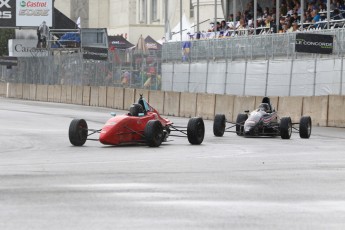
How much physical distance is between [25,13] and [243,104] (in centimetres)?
4172

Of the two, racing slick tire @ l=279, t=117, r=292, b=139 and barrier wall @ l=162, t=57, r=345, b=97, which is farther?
barrier wall @ l=162, t=57, r=345, b=97

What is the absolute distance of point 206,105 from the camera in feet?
133

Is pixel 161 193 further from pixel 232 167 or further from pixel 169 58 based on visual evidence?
pixel 169 58

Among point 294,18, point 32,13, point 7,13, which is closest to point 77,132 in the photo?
point 294,18

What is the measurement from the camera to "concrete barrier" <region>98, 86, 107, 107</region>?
5272 cm

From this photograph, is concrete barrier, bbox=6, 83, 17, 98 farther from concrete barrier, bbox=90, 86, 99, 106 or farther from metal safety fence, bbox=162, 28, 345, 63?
metal safety fence, bbox=162, 28, 345, 63

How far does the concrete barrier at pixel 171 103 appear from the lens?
4315 centimetres

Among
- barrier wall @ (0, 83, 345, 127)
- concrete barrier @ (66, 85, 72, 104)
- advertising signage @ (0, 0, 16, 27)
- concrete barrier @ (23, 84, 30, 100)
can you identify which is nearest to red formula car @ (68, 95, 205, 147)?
barrier wall @ (0, 83, 345, 127)

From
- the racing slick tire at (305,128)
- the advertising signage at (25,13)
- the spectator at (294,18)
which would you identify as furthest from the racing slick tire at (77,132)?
the advertising signage at (25,13)

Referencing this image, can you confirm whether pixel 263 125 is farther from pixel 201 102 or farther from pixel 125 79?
pixel 125 79

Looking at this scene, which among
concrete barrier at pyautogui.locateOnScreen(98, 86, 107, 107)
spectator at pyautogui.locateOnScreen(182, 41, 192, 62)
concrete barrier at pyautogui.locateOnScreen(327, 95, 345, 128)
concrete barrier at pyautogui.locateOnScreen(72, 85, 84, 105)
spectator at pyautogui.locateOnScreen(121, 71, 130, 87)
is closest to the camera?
concrete barrier at pyautogui.locateOnScreen(327, 95, 345, 128)

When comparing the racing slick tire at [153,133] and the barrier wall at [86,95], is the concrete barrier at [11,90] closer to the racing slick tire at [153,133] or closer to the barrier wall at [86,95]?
the barrier wall at [86,95]

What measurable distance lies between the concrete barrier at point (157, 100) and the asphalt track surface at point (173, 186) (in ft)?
67.2

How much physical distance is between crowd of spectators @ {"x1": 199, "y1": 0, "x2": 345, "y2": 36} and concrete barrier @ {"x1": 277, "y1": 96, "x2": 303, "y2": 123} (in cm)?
353
